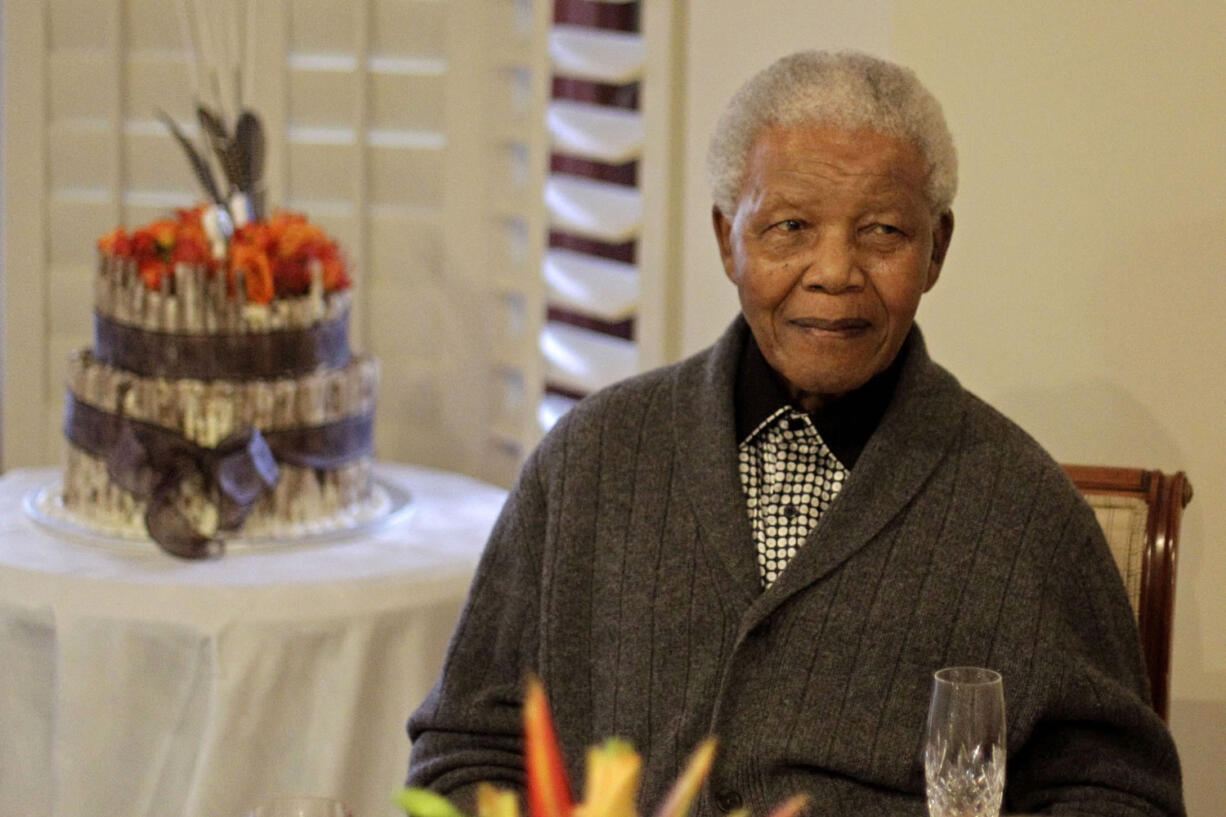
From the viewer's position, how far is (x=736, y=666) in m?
1.51

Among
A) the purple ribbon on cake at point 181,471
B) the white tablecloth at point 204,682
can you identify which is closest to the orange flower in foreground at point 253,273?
the purple ribbon on cake at point 181,471

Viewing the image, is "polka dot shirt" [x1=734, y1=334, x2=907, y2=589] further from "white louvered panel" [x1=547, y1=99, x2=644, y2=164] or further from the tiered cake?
"white louvered panel" [x1=547, y1=99, x2=644, y2=164]

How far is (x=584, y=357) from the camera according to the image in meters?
3.06

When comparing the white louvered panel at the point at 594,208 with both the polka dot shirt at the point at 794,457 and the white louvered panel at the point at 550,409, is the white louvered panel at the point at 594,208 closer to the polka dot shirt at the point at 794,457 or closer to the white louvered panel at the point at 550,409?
the white louvered panel at the point at 550,409

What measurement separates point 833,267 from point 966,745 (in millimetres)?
508

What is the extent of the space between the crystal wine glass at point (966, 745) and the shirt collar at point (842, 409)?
17.6 inches

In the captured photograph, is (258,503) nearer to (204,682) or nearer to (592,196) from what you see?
(204,682)

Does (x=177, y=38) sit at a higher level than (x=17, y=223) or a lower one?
higher

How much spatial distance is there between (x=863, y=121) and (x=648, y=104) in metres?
1.32

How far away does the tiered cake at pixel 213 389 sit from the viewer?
7.32ft

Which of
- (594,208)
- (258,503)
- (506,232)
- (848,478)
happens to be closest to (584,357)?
(594,208)

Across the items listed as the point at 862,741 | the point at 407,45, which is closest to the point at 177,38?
the point at 407,45

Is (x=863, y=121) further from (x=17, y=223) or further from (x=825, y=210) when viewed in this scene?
(x=17, y=223)

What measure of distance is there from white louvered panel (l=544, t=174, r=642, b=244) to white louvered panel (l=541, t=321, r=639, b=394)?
0.20 meters
